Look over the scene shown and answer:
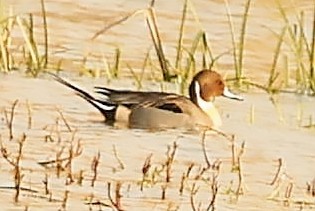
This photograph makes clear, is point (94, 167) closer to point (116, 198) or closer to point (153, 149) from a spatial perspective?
point (116, 198)

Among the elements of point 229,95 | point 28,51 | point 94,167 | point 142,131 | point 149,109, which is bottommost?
point 94,167

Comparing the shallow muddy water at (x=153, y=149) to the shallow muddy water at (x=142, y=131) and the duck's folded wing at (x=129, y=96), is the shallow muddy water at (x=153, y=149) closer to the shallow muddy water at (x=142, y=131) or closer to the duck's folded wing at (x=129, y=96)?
the shallow muddy water at (x=142, y=131)

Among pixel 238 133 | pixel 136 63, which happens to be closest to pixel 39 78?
pixel 136 63

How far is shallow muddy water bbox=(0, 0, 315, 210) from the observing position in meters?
6.91

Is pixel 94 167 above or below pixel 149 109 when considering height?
below

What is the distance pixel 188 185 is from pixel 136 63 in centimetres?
437

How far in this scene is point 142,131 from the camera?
359 inches

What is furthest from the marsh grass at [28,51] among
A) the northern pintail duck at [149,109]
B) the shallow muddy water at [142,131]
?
the northern pintail duck at [149,109]

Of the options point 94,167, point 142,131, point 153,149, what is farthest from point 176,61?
point 94,167

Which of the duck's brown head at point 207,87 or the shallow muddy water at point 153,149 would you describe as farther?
the duck's brown head at point 207,87

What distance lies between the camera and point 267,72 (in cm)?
1154

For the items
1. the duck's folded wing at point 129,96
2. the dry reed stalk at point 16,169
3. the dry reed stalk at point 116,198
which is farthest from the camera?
the duck's folded wing at point 129,96

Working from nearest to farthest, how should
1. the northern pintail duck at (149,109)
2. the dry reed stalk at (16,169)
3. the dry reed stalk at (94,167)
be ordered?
the dry reed stalk at (16,169) → the dry reed stalk at (94,167) → the northern pintail duck at (149,109)

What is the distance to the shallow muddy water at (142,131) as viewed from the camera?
6910mm
